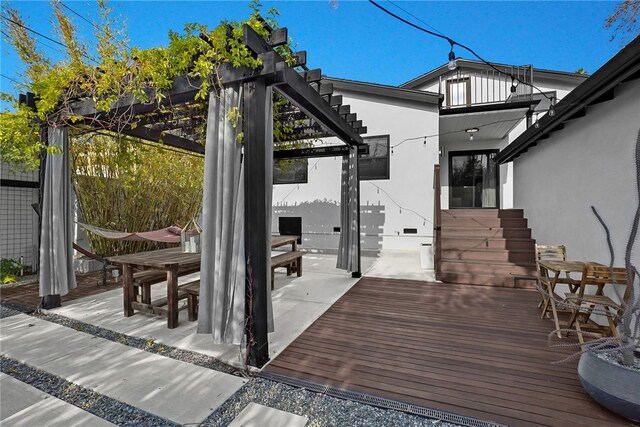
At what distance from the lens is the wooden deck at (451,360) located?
5.57ft

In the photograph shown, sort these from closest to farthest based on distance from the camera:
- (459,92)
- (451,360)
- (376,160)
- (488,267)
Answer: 1. (451,360)
2. (488,267)
3. (376,160)
4. (459,92)

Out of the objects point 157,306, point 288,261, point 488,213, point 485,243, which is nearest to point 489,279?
point 485,243

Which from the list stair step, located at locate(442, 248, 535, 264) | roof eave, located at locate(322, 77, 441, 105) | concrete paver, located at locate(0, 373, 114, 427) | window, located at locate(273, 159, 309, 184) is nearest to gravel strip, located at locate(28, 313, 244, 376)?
concrete paver, located at locate(0, 373, 114, 427)

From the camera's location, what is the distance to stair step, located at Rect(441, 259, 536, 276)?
444 centimetres

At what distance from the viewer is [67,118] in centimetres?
307

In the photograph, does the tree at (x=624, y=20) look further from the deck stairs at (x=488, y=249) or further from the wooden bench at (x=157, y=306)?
the wooden bench at (x=157, y=306)

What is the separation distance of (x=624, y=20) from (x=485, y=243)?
3.92 metres

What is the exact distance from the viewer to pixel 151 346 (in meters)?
2.47

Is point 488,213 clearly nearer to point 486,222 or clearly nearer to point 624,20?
point 486,222

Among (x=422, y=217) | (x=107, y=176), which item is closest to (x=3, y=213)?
(x=107, y=176)

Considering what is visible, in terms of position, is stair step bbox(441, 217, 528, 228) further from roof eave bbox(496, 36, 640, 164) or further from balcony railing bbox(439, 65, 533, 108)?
balcony railing bbox(439, 65, 533, 108)

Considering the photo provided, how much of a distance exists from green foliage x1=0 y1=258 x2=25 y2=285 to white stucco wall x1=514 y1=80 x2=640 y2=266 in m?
7.88

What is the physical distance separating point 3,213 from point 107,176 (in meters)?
1.66

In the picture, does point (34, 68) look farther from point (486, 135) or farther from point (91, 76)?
point (486, 135)
